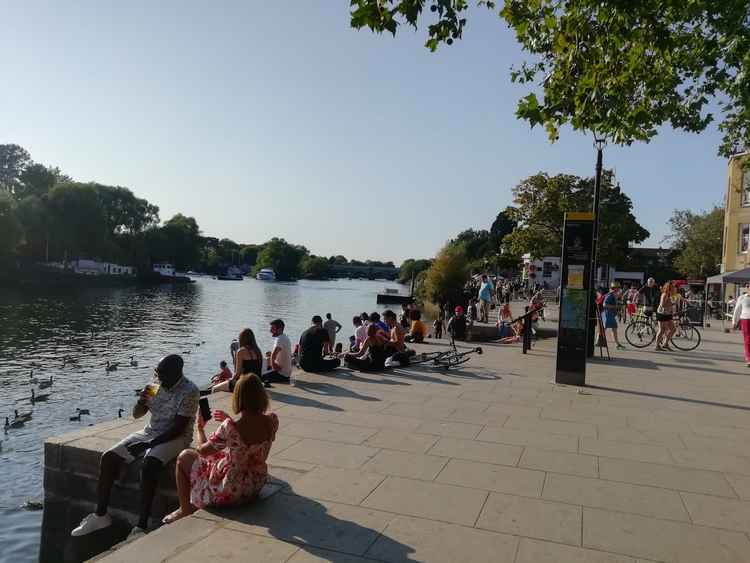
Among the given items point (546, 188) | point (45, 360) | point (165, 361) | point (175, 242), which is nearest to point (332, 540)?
point (165, 361)

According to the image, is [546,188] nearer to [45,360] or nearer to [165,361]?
[45,360]

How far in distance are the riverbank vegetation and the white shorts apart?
231ft

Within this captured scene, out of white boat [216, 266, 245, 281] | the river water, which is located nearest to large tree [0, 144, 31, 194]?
the river water

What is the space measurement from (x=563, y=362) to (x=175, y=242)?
393ft

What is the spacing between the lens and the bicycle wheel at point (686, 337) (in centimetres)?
1867

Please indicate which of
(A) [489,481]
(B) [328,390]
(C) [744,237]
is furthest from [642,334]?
(C) [744,237]

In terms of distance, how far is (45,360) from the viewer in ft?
83.6

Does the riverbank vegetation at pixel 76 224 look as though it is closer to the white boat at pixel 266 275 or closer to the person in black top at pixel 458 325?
the white boat at pixel 266 275

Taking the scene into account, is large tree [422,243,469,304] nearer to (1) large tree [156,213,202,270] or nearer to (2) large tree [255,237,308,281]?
(1) large tree [156,213,202,270]

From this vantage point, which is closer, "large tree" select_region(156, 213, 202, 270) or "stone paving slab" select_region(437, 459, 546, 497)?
"stone paving slab" select_region(437, 459, 546, 497)

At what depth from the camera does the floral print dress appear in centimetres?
481

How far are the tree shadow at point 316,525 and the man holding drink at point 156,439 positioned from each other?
948 mm

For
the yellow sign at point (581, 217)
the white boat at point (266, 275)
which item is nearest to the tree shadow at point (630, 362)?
the yellow sign at point (581, 217)

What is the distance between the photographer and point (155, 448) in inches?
219
